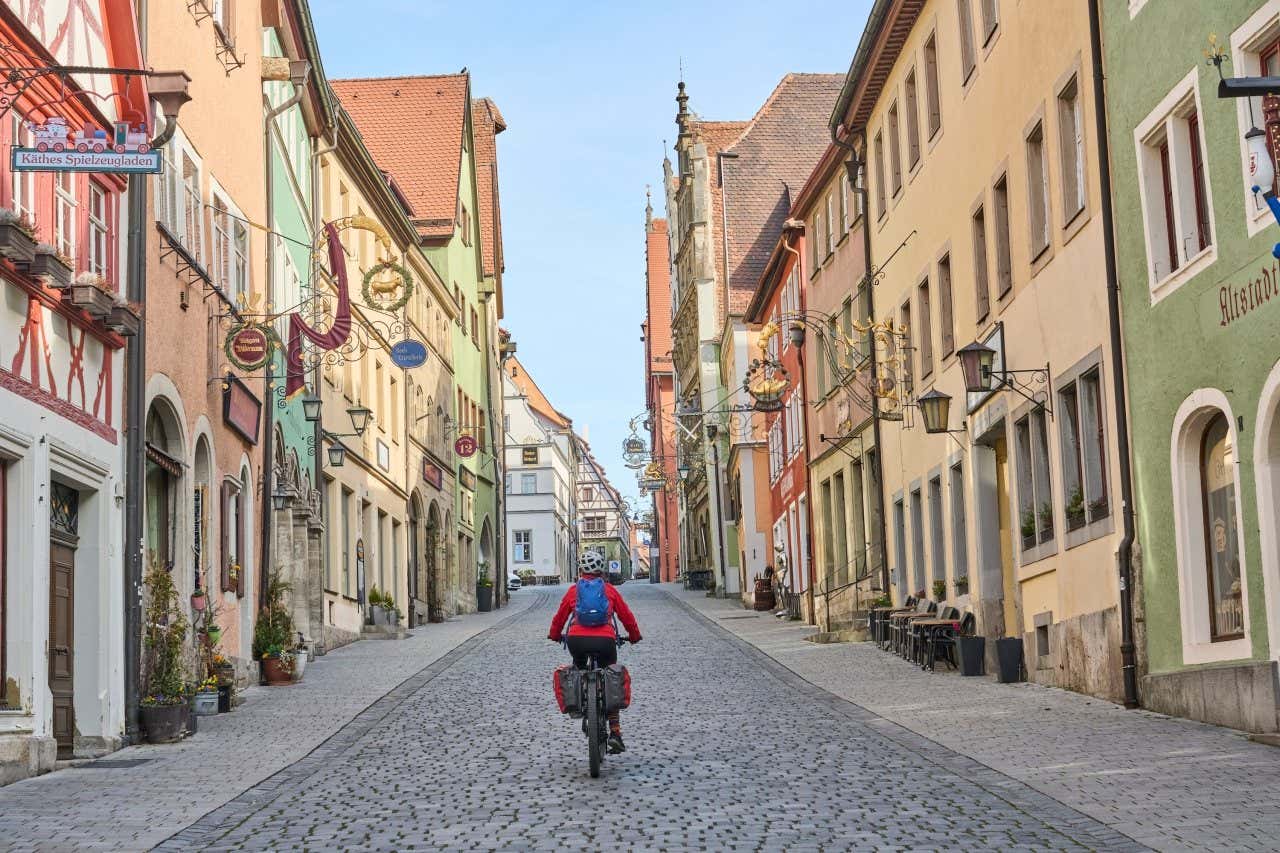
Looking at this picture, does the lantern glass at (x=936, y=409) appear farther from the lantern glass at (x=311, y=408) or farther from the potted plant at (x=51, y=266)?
the potted plant at (x=51, y=266)

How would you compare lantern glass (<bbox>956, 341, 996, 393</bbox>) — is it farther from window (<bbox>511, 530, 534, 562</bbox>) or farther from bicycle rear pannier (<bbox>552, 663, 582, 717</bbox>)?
window (<bbox>511, 530, 534, 562</bbox>)

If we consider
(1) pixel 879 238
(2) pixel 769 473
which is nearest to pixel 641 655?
(1) pixel 879 238

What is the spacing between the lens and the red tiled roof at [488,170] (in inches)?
2495

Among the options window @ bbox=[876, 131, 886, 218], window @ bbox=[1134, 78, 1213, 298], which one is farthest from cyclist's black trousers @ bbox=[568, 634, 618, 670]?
window @ bbox=[876, 131, 886, 218]

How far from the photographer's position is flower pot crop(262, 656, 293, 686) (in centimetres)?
2297

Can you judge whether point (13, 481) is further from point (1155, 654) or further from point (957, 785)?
point (1155, 654)

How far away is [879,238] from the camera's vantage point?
3000cm

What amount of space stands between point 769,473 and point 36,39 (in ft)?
122

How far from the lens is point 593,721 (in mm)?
12633

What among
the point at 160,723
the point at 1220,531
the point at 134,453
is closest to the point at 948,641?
the point at 1220,531

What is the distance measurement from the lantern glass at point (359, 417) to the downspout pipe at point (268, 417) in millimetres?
6176

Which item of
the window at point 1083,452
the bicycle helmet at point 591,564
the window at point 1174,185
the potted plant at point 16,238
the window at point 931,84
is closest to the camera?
the potted plant at point 16,238

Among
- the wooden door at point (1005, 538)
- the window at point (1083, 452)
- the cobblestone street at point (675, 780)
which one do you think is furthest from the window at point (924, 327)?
the window at point (1083, 452)

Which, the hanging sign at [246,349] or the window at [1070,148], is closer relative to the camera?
the window at [1070,148]
